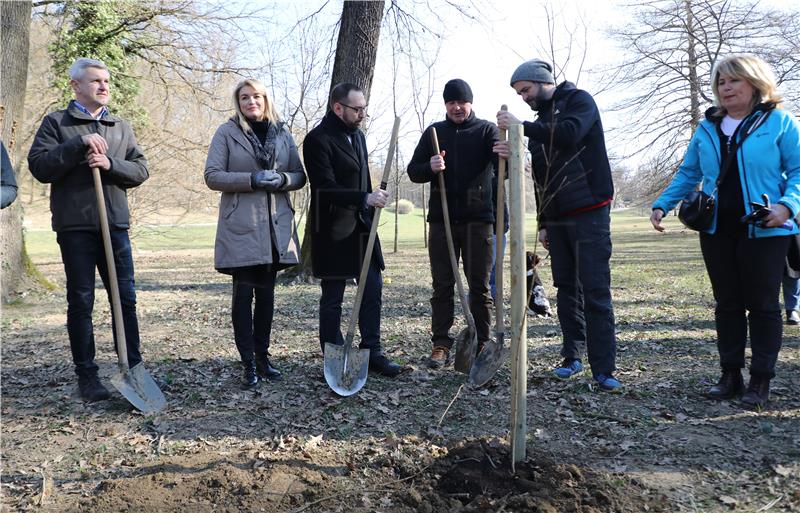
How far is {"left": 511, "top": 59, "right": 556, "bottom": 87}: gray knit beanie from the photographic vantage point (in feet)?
14.0

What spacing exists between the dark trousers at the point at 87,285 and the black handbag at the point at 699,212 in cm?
356

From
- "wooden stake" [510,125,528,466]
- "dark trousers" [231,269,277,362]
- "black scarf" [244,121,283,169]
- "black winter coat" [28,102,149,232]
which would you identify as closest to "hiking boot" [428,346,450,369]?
"dark trousers" [231,269,277,362]

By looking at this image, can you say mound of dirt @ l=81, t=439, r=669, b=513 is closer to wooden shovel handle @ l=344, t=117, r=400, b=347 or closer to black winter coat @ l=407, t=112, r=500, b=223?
wooden shovel handle @ l=344, t=117, r=400, b=347

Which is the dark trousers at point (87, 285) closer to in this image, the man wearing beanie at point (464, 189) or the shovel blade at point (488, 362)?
the man wearing beanie at point (464, 189)

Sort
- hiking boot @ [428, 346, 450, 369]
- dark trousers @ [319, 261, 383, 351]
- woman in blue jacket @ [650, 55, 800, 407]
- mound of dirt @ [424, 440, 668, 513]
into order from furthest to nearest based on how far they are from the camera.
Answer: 1. hiking boot @ [428, 346, 450, 369]
2. dark trousers @ [319, 261, 383, 351]
3. woman in blue jacket @ [650, 55, 800, 407]
4. mound of dirt @ [424, 440, 668, 513]

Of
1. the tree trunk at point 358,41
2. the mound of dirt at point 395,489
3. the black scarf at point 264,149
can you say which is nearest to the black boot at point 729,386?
the mound of dirt at point 395,489

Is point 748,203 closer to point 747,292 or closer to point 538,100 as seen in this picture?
point 747,292

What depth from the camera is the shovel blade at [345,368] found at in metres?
4.27

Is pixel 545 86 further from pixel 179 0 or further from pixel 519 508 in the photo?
pixel 179 0

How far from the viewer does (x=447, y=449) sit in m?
3.46

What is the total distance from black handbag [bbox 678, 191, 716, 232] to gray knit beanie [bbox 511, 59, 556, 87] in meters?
1.26

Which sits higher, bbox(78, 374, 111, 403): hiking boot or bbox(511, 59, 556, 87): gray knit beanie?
bbox(511, 59, 556, 87): gray knit beanie

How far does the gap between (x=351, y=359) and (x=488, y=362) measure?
3.16 feet

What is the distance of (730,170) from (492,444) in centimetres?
223
